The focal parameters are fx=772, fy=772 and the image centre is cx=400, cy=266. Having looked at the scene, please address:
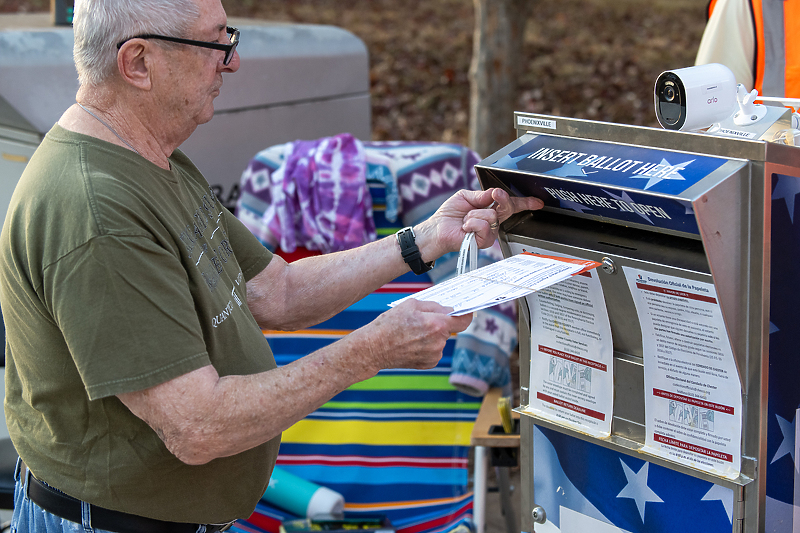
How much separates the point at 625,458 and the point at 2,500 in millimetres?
1876

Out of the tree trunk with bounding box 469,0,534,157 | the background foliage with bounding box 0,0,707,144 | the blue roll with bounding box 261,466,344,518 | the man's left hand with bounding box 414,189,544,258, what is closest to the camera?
the man's left hand with bounding box 414,189,544,258

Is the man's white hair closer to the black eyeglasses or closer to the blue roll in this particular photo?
the black eyeglasses

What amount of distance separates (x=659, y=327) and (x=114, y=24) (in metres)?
1.08

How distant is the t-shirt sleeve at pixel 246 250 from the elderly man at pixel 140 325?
0.21 m

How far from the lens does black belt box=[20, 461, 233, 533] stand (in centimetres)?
144

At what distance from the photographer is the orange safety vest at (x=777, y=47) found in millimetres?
1965

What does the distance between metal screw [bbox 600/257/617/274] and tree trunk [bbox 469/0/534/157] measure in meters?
3.10

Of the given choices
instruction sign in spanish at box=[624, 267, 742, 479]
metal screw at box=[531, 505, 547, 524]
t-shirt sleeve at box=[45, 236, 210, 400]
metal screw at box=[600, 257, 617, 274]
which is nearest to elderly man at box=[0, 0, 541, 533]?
t-shirt sleeve at box=[45, 236, 210, 400]

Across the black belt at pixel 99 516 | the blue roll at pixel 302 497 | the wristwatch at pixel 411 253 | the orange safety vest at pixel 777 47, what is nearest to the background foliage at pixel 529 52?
the blue roll at pixel 302 497

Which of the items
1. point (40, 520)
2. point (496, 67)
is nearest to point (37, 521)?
point (40, 520)

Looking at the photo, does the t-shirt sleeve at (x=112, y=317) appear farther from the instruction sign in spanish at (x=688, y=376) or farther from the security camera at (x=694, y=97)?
the security camera at (x=694, y=97)

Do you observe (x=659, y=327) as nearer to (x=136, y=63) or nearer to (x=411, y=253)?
(x=411, y=253)

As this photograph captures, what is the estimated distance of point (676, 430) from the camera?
1.38m

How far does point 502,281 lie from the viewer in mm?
1332
